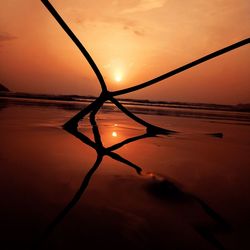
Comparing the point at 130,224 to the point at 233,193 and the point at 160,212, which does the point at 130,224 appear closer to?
the point at 160,212

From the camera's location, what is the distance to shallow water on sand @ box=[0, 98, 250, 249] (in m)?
1.06

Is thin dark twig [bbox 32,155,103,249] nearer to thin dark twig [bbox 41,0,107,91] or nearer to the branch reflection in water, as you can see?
the branch reflection in water

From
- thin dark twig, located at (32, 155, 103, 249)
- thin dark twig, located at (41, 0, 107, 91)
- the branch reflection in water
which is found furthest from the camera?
thin dark twig, located at (41, 0, 107, 91)

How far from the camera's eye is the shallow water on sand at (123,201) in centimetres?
106

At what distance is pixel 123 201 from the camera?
146cm

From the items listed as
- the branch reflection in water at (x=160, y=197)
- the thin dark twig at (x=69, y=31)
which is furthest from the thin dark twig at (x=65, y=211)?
the thin dark twig at (x=69, y=31)

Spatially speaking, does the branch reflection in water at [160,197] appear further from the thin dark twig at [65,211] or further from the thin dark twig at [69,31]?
the thin dark twig at [69,31]

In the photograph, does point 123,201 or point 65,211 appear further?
point 123,201

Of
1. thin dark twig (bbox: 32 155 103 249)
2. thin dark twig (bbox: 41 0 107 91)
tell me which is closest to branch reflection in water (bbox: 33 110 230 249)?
thin dark twig (bbox: 32 155 103 249)

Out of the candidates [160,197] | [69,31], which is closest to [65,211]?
[160,197]

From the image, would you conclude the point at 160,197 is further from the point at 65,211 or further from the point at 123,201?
the point at 65,211

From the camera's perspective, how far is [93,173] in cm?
196

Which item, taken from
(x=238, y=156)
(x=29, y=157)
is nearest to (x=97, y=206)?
(x=29, y=157)

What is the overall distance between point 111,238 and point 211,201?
0.76 metres
